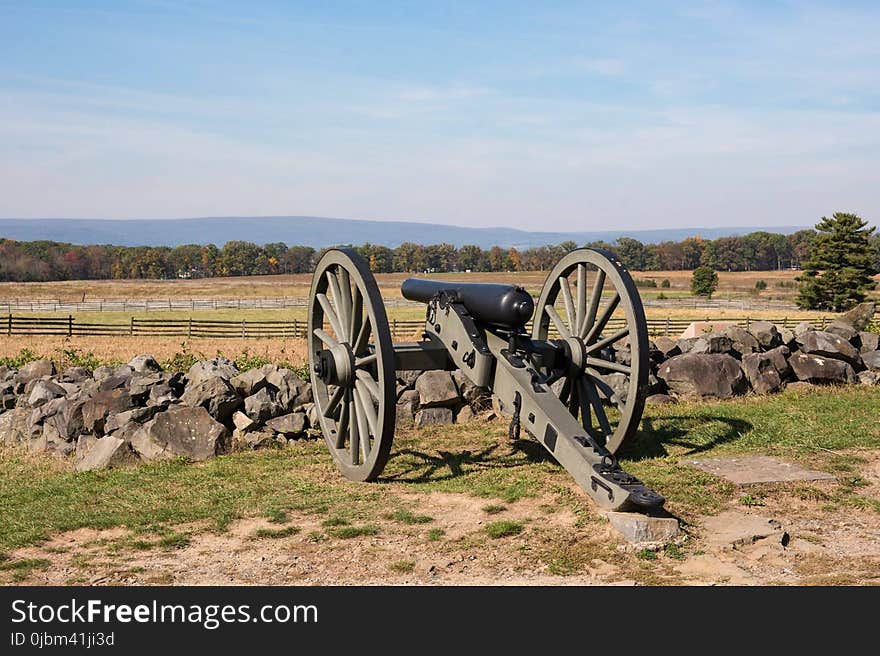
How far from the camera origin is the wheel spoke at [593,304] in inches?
302

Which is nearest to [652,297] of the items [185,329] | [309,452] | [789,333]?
[185,329]

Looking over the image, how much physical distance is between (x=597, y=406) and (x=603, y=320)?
0.80 meters

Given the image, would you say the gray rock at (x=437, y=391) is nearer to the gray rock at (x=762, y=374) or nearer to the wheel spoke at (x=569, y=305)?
the wheel spoke at (x=569, y=305)

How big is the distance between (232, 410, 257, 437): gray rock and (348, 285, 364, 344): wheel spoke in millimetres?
2513

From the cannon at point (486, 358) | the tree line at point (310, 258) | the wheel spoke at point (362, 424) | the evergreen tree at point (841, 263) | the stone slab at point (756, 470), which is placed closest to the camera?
the cannon at point (486, 358)

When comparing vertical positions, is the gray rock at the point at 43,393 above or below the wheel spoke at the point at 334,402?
below

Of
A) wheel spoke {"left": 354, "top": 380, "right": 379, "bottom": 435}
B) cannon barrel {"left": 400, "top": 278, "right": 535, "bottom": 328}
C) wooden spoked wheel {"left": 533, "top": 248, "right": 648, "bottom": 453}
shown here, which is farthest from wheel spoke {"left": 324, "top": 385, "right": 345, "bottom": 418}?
wooden spoked wheel {"left": 533, "top": 248, "right": 648, "bottom": 453}

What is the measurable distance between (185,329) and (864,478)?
115 ft

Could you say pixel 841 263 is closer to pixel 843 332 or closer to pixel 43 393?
pixel 843 332

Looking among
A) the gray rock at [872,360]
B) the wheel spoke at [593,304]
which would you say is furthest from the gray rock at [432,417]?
the gray rock at [872,360]

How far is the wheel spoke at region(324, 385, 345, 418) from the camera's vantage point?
809cm

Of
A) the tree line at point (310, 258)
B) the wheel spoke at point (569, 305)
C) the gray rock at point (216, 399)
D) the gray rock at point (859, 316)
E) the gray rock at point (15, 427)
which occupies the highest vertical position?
the tree line at point (310, 258)

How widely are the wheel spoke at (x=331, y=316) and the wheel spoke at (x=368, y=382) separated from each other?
19.4 inches

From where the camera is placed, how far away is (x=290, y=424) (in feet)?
31.7
